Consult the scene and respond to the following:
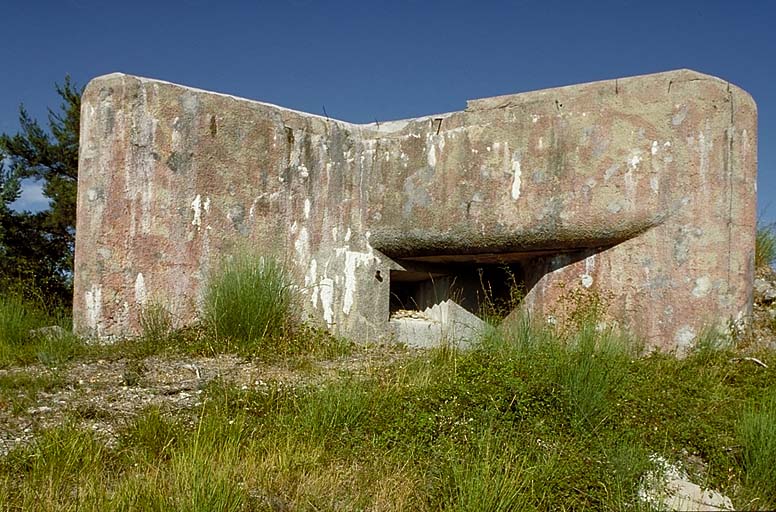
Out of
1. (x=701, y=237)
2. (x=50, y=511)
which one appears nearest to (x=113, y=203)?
(x=50, y=511)

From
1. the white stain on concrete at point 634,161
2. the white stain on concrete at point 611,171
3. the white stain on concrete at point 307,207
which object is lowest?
the white stain on concrete at point 307,207

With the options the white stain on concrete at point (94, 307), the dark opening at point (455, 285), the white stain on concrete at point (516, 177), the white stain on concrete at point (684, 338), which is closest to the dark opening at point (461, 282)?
the dark opening at point (455, 285)

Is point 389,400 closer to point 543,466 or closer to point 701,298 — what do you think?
point 543,466

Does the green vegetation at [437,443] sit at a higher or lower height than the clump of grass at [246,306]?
lower

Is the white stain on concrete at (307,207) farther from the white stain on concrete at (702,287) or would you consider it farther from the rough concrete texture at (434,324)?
the white stain on concrete at (702,287)

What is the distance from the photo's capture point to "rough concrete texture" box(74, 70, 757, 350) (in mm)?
6016

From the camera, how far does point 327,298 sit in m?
7.31

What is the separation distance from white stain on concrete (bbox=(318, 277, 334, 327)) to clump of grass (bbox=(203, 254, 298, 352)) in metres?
0.78

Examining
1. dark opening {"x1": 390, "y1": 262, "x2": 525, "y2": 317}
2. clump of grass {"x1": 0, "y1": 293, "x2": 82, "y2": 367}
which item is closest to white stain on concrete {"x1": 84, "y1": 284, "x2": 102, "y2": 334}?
clump of grass {"x1": 0, "y1": 293, "x2": 82, "y2": 367}

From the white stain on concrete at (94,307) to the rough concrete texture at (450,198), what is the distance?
0.01 meters

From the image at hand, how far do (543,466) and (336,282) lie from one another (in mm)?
4061

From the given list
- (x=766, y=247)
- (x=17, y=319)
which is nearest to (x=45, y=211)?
(x=17, y=319)

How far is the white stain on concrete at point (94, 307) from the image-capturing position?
20.2 feet

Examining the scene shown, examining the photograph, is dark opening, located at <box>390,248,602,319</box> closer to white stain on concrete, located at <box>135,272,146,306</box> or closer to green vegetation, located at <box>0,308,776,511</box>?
green vegetation, located at <box>0,308,776,511</box>
